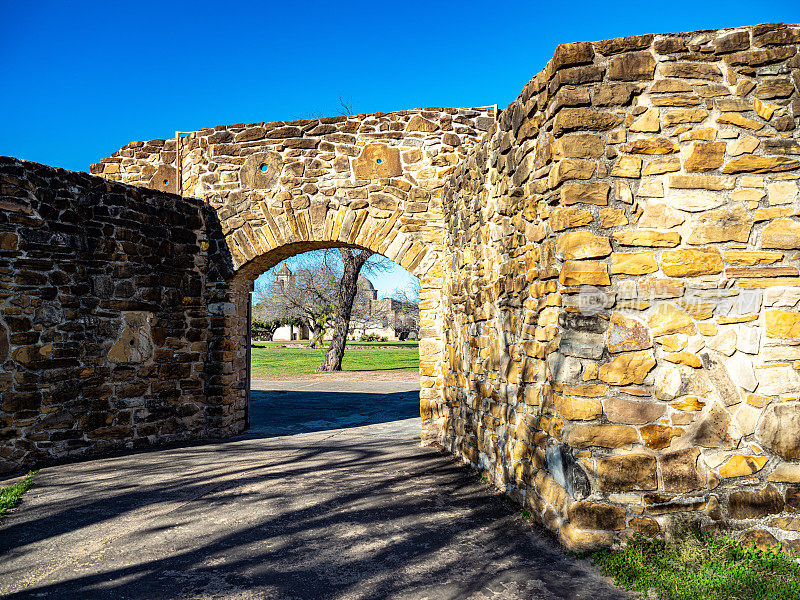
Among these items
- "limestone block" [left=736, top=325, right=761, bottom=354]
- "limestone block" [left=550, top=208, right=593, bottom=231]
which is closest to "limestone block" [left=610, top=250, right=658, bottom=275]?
"limestone block" [left=550, top=208, right=593, bottom=231]

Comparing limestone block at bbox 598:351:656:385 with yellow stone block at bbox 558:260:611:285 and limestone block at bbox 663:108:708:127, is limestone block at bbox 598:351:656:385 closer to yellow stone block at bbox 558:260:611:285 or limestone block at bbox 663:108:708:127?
yellow stone block at bbox 558:260:611:285

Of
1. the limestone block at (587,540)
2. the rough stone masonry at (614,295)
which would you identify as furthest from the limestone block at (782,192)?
the limestone block at (587,540)

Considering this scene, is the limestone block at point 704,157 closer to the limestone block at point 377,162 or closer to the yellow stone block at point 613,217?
the yellow stone block at point 613,217

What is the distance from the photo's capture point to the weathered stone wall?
5691 mm

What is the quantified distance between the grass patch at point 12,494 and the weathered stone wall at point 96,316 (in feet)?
1.99

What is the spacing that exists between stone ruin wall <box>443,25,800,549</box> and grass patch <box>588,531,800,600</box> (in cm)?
12

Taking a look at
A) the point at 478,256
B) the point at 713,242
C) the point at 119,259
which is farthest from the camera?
the point at 119,259

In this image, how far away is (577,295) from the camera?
11.4ft

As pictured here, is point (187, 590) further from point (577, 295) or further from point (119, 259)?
point (119, 259)

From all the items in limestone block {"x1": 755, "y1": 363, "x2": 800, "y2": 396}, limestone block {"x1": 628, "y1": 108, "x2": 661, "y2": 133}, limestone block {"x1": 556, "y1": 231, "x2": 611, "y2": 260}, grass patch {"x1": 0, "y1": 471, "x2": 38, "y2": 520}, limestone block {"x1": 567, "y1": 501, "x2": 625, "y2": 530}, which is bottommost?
grass patch {"x1": 0, "y1": 471, "x2": 38, "y2": 520}

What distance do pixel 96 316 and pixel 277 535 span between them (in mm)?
3915

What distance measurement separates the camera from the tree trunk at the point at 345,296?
61.5ft

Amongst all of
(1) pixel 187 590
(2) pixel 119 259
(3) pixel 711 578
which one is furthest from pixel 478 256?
(2) pixel 119 259

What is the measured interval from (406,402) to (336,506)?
703 cm
